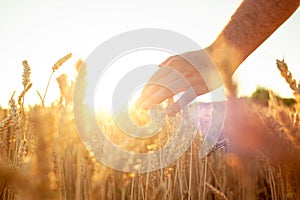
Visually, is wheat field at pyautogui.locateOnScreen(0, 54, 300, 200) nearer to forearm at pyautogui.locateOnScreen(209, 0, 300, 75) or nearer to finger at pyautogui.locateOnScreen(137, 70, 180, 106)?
finger at pyautogui.locateOnScreen(137, 70, 180, 106)

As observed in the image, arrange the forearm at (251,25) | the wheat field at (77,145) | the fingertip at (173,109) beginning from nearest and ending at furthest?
the wheat field at (77,145) < the fingertip at (173,109) < the forearm at (251,25)

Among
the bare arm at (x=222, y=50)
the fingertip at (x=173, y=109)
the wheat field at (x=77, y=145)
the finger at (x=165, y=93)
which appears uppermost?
the bare arm at (x=222, y=50)

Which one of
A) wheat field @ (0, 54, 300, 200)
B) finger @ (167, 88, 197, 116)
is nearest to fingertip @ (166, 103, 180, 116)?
finger @ (167, 88, 197, 116)

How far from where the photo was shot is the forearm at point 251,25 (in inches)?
54.0

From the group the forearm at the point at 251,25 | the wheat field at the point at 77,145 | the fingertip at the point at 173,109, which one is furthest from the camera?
the forearm at the point at 251,25

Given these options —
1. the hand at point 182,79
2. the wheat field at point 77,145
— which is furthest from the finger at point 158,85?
the wheat field at point 77,145

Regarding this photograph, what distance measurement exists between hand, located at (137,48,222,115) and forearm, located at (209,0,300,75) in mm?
70

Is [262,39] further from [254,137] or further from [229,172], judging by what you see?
[229,172]

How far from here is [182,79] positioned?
1.37 m

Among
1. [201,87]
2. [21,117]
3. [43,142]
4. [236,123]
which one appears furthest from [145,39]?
[43,142]

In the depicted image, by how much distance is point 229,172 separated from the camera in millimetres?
2424

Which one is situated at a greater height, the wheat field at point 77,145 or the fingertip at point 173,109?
the fingertip at point 173,109

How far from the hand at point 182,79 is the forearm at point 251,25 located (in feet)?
0.23

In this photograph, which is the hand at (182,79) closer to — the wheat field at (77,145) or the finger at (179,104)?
the finger at (179,104)
